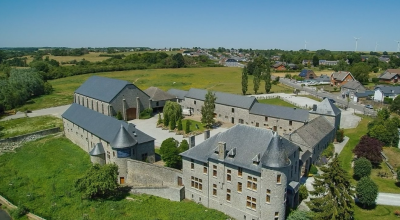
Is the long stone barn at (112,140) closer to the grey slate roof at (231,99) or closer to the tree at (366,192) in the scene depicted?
the tree at (366,192)

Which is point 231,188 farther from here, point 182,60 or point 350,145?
point 182,60

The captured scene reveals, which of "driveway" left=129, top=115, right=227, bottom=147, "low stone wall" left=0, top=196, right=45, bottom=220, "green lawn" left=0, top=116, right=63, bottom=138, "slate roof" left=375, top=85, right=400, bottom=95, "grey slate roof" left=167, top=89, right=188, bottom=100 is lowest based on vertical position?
"low stone wall" left=0, top=196, right=45, bottom=220

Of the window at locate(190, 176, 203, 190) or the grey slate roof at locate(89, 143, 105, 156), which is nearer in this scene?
the window at locate(190, 176, 203, 190)

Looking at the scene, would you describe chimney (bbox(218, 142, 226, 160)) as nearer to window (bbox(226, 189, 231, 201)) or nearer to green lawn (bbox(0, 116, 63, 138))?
window (bbox(226, 189, 231, 201))

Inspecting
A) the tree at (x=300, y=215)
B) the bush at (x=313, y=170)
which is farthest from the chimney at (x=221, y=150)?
the bush at (x=313, y=170)

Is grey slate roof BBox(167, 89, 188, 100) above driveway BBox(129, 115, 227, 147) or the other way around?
above

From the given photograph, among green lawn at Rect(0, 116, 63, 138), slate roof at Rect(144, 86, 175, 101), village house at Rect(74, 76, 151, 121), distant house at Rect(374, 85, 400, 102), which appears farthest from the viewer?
distant house at Rect(374, 85, 400, 102)

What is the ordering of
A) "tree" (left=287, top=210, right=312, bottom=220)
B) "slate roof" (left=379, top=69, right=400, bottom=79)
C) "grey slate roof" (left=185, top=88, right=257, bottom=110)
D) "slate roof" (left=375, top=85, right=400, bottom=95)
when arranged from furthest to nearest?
"slate roof" (left=379, top=69, right=400, bottom=79), "slate roof" (left=375, top=85, right=400, bottom=95), "grey slate roof" (left=185, top=88, right=257, bottom=110), "tree" (left=287, top=210, right=312, bottom=220)

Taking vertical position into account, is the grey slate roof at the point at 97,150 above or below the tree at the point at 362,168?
above


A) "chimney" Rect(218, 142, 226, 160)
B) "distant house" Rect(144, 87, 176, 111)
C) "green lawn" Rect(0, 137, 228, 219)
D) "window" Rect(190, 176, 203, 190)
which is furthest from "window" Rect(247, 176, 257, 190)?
"distant house" Rect(144, 87, 176, 111)

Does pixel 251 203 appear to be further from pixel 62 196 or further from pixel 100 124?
pixel 100 124
